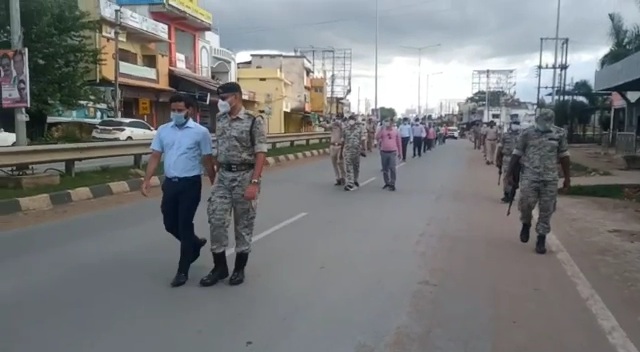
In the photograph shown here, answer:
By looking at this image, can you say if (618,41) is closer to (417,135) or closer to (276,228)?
(417,135)

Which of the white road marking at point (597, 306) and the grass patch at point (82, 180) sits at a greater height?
the grass patch at point (82, 180)

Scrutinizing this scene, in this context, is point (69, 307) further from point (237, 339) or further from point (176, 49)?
point (176, 49)

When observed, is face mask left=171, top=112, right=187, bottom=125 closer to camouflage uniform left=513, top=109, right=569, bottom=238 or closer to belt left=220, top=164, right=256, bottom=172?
belt left=220, top=164, right=256, bottom=172

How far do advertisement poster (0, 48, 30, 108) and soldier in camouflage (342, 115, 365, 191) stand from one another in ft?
22.2

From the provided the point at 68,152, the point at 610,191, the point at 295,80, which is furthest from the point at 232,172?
the point at 295,80

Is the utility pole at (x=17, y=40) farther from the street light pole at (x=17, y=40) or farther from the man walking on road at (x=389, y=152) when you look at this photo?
the man walking on road at (x=389, y=152)

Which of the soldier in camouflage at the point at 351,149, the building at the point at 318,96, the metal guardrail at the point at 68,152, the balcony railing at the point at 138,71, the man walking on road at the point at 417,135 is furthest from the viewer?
the building at the point at 318,96

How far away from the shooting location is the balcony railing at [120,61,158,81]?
119 ft

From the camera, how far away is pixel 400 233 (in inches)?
367

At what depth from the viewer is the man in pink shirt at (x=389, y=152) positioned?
15156 mm

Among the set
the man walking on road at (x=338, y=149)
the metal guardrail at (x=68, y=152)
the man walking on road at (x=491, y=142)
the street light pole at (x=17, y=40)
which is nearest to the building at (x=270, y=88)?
the man walking on road at (x=491, y=142)

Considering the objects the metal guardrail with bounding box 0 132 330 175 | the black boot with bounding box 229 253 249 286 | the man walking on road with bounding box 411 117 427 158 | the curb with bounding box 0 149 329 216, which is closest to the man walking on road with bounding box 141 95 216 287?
the black boot with bounding box 229 253 249 286

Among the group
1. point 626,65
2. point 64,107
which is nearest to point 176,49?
point 64,107

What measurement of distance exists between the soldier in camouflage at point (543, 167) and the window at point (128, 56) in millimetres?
32838
